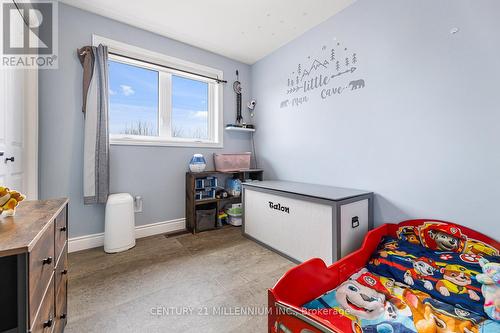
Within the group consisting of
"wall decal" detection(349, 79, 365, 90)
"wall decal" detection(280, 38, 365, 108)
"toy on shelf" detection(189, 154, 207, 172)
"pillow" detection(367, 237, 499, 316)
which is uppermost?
"wall decal" detection(280, 38, 365, 108)

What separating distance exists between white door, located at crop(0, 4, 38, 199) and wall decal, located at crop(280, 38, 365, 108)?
260 cm

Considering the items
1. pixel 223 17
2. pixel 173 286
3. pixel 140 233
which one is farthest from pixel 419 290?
pixel 223 17

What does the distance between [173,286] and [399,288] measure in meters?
1.57

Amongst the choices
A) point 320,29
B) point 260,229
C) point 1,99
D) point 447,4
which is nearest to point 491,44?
point 447,4

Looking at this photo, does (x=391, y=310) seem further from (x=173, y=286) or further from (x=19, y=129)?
(x=19, y=129)

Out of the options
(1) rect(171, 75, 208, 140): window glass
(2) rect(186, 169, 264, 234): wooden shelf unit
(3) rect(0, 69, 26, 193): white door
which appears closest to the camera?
(3) rect(0, 69, 26, 193): white door

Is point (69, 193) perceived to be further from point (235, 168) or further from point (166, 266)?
point (235, 168)

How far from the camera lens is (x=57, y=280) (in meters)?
1.01

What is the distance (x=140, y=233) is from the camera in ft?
8.30

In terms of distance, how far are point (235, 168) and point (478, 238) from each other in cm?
244

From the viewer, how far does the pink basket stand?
9.59ft

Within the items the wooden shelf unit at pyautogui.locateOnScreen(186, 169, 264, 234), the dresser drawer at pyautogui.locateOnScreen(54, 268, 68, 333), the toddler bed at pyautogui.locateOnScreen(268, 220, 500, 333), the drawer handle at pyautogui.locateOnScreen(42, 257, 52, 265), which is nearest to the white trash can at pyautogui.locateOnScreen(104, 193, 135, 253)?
the wooden shelf unit at pyautogui.locateOnScreen(186, 169, 264, 234)

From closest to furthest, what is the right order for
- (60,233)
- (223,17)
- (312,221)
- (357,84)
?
1. (60,233)
2. (312,221)
3. (357,84)
4. (223,17)

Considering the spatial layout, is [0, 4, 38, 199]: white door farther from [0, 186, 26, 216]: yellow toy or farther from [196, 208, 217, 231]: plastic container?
[196, 208, 217, 231]: plastic container
